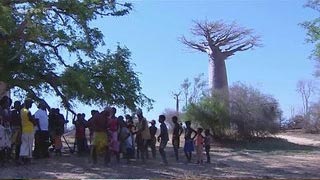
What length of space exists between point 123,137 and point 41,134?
2260 millimetres

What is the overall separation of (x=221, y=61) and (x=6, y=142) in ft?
120

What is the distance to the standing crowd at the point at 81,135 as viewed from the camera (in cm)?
1259

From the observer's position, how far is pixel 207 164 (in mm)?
14844

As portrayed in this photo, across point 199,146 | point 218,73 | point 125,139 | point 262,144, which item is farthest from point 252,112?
point 218,73

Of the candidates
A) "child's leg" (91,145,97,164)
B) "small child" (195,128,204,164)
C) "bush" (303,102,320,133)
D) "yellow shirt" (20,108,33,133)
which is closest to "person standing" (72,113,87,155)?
"child's leg" (91,145,97,164)

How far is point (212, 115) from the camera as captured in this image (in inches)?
1069

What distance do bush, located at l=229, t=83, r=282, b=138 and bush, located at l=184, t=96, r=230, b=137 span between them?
22.6 inches

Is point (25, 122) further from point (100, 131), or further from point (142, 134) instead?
point (142, 134)

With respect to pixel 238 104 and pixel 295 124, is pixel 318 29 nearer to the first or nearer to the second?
pixel 238 104

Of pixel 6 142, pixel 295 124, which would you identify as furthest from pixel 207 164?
pixel 295 124

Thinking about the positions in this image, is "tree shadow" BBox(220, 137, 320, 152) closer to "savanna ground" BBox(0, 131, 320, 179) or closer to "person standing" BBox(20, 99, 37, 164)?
"savanna ground" BBox(0, 131, 320, 179)

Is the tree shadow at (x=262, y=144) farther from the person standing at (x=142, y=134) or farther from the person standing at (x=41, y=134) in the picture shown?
the person standing at (x=41, y=134)

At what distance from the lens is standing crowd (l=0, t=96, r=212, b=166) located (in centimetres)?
1259

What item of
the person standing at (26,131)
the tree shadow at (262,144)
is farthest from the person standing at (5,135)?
the tree shadow at (262,144)
